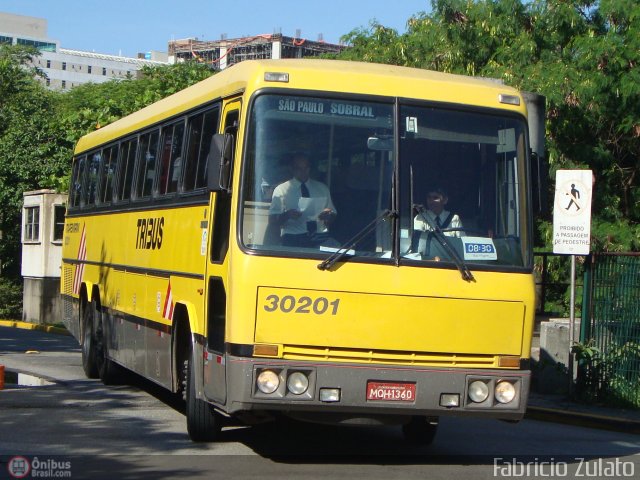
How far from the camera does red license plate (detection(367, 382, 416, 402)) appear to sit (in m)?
8.91

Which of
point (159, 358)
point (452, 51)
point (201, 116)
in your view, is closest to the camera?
point (201, 116)

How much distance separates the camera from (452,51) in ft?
91.4

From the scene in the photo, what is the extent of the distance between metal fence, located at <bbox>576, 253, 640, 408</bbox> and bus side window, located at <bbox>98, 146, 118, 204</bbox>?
252 inches

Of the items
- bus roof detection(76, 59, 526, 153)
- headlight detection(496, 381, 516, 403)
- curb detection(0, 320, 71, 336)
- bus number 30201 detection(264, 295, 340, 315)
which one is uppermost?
bus roof detection(76, 59, 526, 153)

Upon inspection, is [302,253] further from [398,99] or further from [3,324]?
[3,324]

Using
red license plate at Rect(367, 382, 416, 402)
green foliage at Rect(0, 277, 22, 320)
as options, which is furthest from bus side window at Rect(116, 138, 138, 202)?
green foliage at Rect(0, 277, 22, 320)

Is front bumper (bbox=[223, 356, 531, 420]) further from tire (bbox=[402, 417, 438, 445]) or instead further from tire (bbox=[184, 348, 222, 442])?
tire (bbox=[402, 417, 438, 445])

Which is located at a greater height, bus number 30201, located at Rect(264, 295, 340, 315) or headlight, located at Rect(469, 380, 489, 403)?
bus number 30201, located at Rect(264, 295, 340, 315)

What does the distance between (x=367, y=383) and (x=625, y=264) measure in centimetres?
682

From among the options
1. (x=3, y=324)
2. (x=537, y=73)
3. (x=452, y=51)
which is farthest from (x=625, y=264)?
(x=3, y=324)

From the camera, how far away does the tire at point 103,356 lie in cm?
1540

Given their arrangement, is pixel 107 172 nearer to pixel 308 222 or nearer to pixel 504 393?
pixel 308 222

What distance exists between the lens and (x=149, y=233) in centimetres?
1259

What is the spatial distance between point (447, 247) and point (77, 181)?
10860mm
